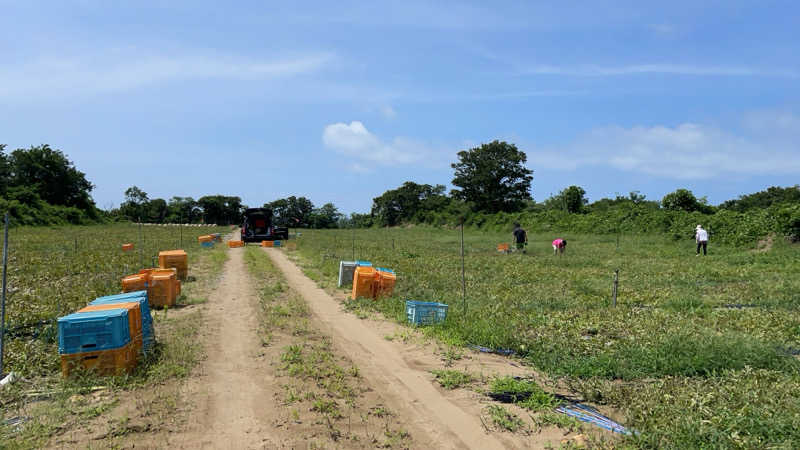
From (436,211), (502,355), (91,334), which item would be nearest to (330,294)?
(502,355)

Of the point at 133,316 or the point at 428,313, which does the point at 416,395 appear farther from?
the point at 133,316

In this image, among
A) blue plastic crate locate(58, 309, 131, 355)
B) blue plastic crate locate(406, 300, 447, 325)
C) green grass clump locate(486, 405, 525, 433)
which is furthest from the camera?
blue plastic crate locate(406, 300, 447, 325)

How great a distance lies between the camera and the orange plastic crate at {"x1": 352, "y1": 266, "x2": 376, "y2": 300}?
1190cm

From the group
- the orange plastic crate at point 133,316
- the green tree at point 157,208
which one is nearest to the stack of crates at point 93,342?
the orange plastic crate at point 133,316

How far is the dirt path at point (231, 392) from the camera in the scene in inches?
190

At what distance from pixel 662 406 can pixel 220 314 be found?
8346 millimetres

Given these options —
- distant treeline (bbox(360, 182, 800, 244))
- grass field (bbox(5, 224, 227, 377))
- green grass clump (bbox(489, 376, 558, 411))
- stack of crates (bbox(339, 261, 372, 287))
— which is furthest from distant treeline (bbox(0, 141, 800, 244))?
green grass clump (bbox(489, 376, 558, 411))

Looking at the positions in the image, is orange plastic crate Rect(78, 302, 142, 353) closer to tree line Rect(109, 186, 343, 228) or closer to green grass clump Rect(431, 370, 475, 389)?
green grass clump Rect(431, 370, 475, 389)

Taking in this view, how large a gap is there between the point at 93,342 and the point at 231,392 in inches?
72.7

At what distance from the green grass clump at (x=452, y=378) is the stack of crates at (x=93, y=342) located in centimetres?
404

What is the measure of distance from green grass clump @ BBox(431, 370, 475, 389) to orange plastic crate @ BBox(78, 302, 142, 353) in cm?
406

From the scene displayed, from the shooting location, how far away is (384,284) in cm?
1212

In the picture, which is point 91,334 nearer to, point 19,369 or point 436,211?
point 19,369

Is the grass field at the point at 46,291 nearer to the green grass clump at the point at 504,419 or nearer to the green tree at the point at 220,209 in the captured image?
the green grass clump at the point at 504,419
